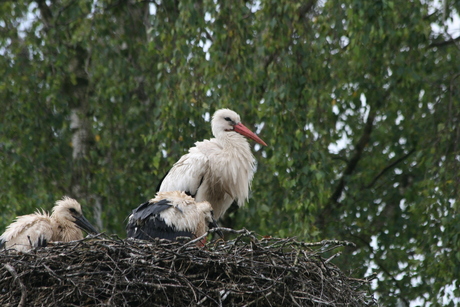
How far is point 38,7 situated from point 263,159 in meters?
3.02

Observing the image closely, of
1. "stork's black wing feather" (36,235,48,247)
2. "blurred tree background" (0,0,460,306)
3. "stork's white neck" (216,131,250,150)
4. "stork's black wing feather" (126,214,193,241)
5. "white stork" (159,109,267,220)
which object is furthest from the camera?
"blurred tree background" (0,0,460,306)

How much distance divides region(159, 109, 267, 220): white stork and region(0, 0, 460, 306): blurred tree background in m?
0.53

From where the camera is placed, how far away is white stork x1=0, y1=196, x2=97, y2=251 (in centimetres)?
586

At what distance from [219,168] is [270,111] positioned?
99cm

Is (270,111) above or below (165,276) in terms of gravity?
above

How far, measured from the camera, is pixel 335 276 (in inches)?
206

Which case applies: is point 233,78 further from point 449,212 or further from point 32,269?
point 32,269

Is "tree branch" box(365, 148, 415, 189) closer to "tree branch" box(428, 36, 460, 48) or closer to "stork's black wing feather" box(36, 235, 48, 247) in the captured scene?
"tree branch" box(428, 36, 460, 48)

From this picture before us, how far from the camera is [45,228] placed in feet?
19.8

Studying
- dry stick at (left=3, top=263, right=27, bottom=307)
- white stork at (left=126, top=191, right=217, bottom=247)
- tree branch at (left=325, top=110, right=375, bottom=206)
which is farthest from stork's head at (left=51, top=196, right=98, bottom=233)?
tree branch at (left=325, top=110, right=375, bottom=206)

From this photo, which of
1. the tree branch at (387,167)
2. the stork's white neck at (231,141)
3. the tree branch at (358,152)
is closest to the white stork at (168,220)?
the stork's white neck at (231,141)

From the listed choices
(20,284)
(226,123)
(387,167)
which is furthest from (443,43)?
(20,284)

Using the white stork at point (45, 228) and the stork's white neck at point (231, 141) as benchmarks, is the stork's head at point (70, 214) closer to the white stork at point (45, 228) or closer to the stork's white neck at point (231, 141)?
the white stork at point (45, 228)

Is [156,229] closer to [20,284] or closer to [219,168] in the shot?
[219,168]
